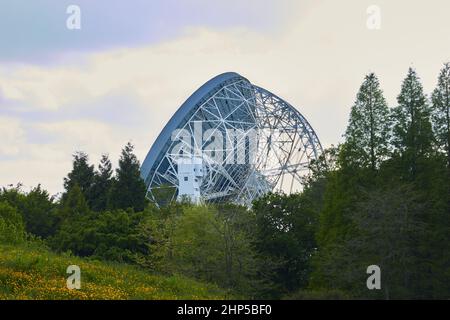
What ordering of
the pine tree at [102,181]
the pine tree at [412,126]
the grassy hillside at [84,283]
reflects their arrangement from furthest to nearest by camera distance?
the pine tree at [102,181], the pine tree at [412,126], the grassy hillside at [84,283]

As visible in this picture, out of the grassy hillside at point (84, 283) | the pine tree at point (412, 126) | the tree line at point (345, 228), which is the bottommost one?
the grassy hillside at point (84, 283)

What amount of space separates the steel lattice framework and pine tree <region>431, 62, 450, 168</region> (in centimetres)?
2889

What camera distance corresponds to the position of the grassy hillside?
71.1 ft

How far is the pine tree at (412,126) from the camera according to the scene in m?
39.6

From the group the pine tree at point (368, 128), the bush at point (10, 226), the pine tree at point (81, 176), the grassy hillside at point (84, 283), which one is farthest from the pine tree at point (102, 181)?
the grassy hillside at point (84, 283)

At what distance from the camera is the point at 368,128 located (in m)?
42.5

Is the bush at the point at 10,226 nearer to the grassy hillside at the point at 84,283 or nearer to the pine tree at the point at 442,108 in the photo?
the grassy hillside at the point at 84,283

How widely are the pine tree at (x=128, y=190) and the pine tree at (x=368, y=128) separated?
841 inches

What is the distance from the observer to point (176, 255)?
1612 inches

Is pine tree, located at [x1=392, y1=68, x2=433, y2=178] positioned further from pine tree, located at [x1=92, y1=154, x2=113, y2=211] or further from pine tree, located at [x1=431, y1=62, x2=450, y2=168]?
pine tree, located at [x1=92, y1=154, x2=113, y2=211]

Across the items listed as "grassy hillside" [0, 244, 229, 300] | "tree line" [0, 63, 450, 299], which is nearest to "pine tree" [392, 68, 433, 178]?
"tree line" [0, 63, 450, 299]

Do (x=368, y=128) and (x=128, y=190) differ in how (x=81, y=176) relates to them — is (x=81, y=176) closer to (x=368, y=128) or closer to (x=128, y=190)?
(x=128, y=190)

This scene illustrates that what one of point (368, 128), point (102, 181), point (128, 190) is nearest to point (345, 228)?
point (368, 128)
